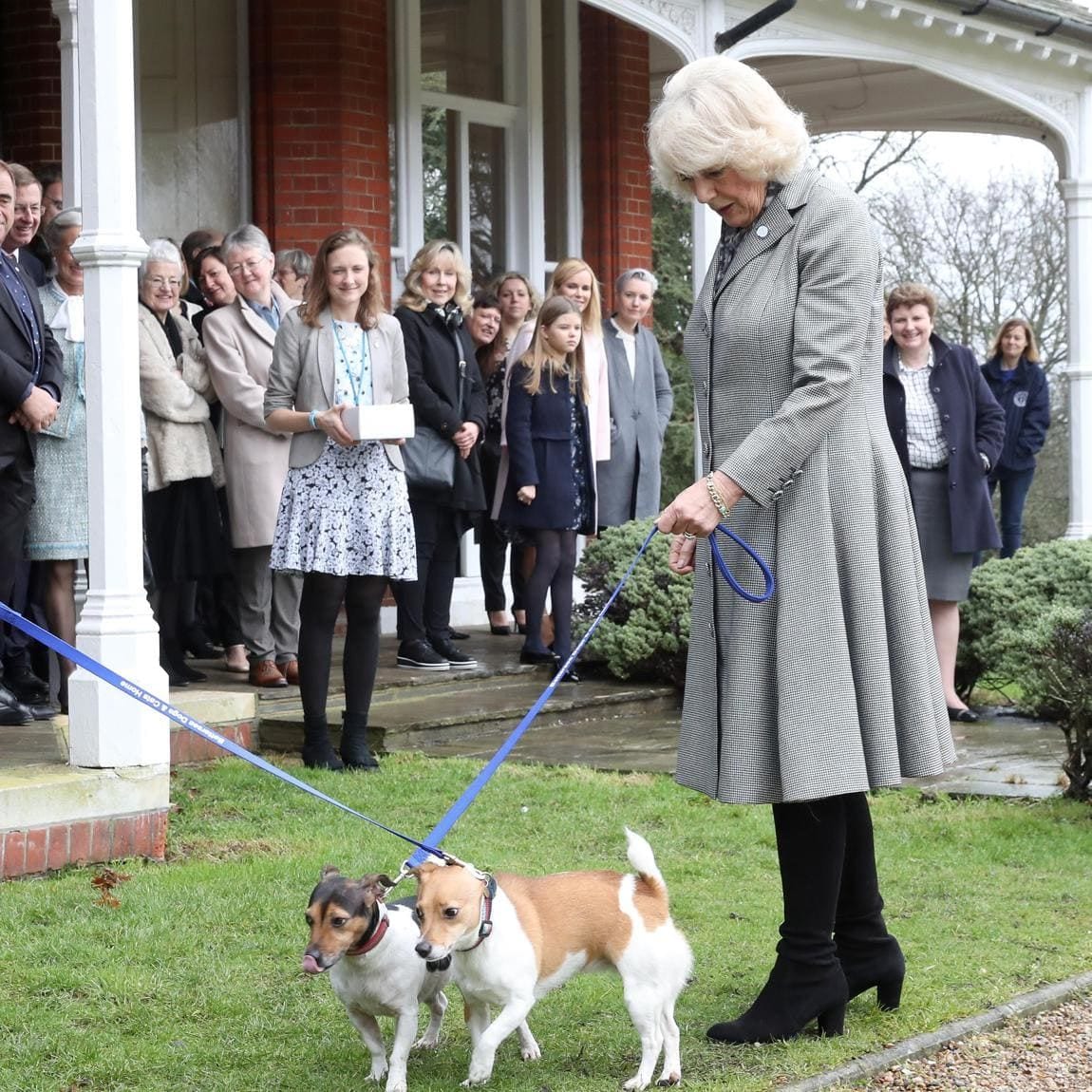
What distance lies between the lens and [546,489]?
31.5 ft

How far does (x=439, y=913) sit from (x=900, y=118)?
13.7 metres

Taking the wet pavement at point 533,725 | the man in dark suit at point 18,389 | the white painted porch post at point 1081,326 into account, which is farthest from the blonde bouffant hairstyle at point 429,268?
the white painted porch post at point 1081,326

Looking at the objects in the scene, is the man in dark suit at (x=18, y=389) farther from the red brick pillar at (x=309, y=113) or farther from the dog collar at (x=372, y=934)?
the red brick pillar at (x=309, y=113)

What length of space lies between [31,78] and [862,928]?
8.14 metres

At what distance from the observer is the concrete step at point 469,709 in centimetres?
820

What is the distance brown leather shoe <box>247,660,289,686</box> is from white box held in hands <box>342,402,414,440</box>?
1949 millimetres

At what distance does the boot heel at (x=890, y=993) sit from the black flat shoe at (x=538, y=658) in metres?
5.41

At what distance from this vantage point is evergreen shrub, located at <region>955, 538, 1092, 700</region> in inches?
376

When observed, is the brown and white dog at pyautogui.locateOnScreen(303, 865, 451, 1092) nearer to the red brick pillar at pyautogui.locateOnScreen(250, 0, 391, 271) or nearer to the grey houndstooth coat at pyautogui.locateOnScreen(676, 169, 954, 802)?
the grey houndstooth coat at pyautogui.locateOnScreen(676, 169, 954, 802)

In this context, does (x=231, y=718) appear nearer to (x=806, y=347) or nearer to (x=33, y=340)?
(x=33, y=340)

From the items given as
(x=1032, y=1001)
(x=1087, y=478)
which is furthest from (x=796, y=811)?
(x=1087, y=478)

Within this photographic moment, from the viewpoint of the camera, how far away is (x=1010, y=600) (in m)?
9.69

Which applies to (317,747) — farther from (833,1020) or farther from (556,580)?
(833,1020)

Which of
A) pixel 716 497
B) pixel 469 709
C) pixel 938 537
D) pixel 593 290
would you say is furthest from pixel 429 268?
pixel 716 497
